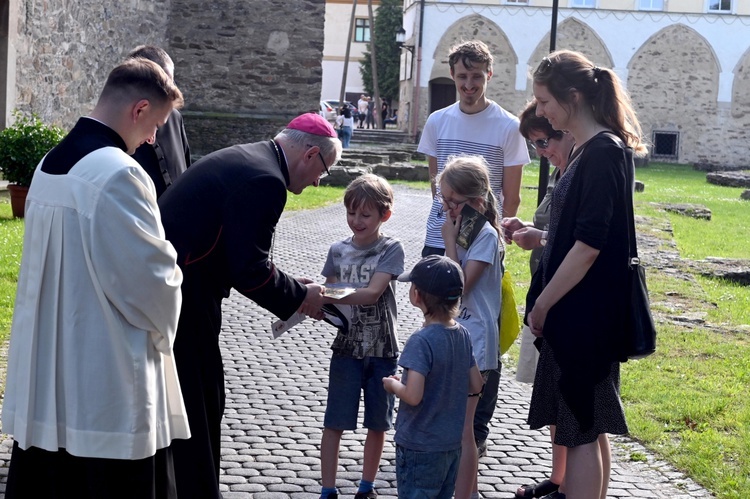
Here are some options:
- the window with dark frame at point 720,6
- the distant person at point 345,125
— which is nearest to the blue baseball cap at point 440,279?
the distant person at point 345,125

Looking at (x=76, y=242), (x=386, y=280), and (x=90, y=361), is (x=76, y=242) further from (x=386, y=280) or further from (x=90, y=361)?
(x=386, y=280)

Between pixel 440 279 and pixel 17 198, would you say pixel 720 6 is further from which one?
pixel 440 279

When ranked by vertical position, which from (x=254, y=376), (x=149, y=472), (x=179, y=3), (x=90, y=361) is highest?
(x=179, y=3)

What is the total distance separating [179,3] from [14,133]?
10.7 metres

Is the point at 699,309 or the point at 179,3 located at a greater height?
the point at 179,3

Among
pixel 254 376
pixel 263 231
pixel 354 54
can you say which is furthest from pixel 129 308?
pixel 354 54

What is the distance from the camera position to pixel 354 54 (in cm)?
6341

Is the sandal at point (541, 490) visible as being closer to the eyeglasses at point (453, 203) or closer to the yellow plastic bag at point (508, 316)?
the yellow plastic bag at point (508, 316)

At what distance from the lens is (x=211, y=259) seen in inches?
154

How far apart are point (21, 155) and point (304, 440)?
903cm

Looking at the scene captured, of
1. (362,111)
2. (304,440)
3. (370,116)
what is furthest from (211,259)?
(370,116)

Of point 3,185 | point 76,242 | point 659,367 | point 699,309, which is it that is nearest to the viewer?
point 76,242

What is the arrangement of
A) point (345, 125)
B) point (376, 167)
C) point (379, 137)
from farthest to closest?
1. point (379, 137)
2. point (345, 125)
3. point (376, 167)

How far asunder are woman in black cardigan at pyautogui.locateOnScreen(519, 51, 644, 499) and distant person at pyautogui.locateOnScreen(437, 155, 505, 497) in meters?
0.54
